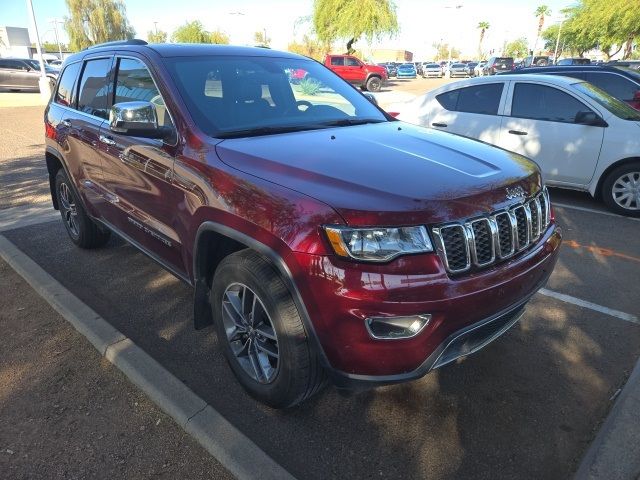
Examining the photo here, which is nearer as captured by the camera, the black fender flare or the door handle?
the black fender flare

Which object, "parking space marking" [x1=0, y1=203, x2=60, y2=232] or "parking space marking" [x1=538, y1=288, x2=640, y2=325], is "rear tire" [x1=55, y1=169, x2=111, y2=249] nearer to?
"parking space marking" [x1=0, y1=203, x2=60, y2=232]

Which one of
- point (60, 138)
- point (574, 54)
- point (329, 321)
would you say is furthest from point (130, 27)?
point (329, 321)

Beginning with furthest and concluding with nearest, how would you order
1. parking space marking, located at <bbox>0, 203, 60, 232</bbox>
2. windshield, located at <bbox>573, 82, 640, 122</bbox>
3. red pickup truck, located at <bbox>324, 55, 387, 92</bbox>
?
red pickup truck, located at <bbox>324, 55, 387, 92</bbox>, windshield, located at <bbox>573, 82, 640, 122</bbox>, parking space marking, located at <bbox>0, 203, 60, 232</bbox>

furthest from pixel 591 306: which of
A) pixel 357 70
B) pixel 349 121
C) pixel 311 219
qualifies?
pixel 357 70

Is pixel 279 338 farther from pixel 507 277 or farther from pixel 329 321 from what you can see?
pixel 507 277

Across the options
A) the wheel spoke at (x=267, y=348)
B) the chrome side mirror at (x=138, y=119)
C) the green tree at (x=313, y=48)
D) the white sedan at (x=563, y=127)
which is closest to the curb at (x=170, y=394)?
the wheel spoke at (x=267, y=348)

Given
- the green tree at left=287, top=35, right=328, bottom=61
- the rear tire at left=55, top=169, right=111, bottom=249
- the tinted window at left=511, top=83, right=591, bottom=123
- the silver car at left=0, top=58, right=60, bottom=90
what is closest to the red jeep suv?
the rear tire at left=55, top=169, right=111, bottom=249

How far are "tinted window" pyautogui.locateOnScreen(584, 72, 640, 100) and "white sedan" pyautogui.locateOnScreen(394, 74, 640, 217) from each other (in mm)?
2373

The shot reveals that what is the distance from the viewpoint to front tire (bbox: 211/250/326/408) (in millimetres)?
2258

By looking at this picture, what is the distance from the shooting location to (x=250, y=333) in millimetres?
2637

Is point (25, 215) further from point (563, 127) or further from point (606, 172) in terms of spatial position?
point (606, 172)

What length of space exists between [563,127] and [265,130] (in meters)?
4.88

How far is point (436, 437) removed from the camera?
251cm

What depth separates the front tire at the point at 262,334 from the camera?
2.26m
